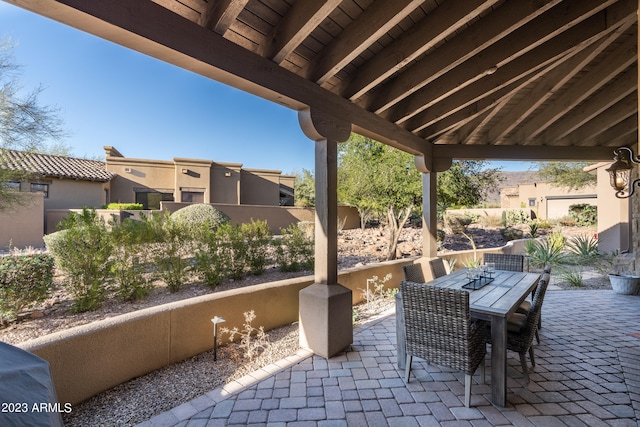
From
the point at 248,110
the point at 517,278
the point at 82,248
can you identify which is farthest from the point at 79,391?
the point at 248,110

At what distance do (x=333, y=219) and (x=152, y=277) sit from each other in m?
3.13

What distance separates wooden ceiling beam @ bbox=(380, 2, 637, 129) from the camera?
3162 mm

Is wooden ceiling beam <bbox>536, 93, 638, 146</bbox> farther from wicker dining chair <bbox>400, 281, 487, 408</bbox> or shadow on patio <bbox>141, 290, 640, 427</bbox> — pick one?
wicker dining chair <bbox>400, 281, 487, 408</bbox>

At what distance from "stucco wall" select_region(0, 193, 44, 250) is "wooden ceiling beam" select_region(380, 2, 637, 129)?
12457mm

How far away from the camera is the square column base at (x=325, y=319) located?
318 cm

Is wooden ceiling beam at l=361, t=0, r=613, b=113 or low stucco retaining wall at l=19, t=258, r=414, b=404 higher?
wooden ceiling beam at l=361, t=0, r=613, b=113

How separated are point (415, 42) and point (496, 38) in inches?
30.1

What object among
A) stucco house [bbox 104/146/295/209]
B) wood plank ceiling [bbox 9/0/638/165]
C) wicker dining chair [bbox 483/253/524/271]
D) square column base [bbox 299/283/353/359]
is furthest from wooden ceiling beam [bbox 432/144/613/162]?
stucco house [bbox 104/146/295/209]

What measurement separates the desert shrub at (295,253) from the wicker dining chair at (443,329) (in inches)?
152

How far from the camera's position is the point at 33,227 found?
34.7 feet

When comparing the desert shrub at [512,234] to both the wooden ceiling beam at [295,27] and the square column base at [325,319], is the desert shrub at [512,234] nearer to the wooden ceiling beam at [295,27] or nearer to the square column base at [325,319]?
the square column base at [325,319]

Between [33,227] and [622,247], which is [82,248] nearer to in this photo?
[33,227]

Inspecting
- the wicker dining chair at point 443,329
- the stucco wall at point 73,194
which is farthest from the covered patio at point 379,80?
the stucco wall at point 73,194

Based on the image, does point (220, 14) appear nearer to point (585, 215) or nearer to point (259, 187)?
point (259, 187)
